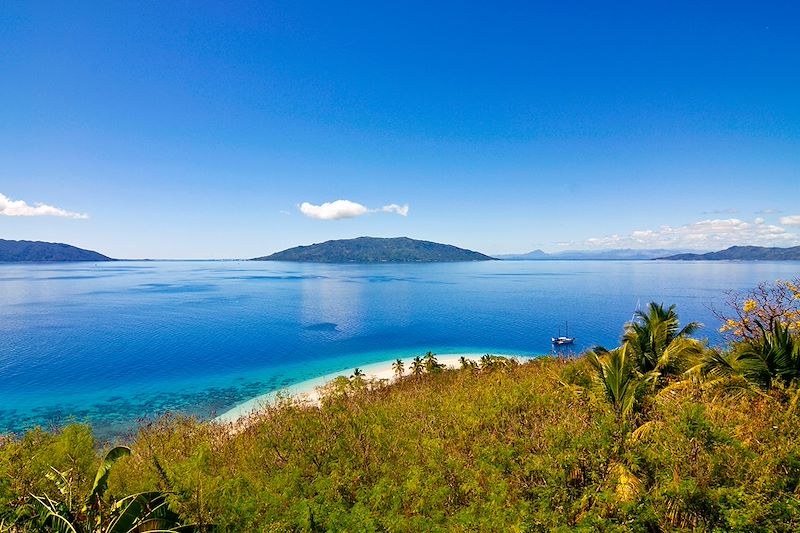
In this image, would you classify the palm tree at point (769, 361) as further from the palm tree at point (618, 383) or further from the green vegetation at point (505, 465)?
the palm tree at point (618, 383)

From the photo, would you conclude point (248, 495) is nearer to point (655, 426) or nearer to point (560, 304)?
point (655, 426)

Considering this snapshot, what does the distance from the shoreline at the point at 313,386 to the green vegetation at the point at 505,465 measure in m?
20.4

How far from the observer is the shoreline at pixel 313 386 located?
35125mm

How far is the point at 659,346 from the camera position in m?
18.1

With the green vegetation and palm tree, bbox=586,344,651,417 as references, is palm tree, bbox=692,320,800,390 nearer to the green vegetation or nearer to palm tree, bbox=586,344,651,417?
the green vegetation

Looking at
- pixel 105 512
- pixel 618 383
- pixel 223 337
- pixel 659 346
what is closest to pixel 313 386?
pixel 223 337

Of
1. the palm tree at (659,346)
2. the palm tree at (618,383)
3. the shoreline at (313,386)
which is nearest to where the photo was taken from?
the palm tree at (618,383)

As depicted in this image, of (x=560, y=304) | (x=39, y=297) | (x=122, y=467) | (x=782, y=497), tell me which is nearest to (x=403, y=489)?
(x=782, y=497)

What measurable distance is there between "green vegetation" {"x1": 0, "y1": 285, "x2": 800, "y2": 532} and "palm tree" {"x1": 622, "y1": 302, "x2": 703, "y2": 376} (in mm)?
1459

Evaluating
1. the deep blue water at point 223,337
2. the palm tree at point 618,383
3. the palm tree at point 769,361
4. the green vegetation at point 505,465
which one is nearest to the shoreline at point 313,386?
the deep blue water at point 223,337

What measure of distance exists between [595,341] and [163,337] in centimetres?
7327

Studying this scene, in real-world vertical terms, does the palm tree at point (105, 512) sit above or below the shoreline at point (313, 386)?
above

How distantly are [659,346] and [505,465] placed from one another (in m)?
13.1

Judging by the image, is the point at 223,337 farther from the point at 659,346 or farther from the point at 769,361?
the point at 769,361
